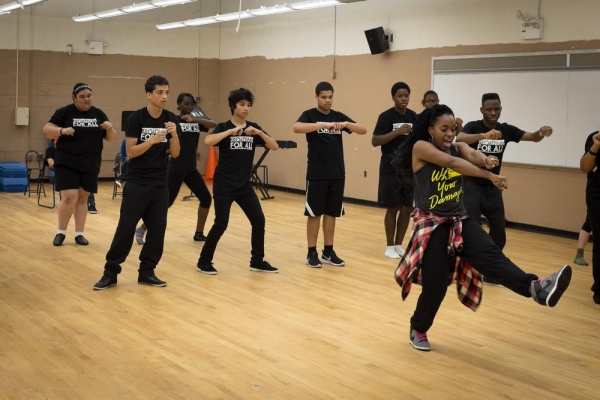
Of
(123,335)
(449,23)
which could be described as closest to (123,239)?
(123,335)

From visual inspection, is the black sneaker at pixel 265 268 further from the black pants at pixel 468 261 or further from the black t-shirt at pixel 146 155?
the black pants at pixel 468 261

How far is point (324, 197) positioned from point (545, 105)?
4.13m

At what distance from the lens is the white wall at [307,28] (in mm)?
10492

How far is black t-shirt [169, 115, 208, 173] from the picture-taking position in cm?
857

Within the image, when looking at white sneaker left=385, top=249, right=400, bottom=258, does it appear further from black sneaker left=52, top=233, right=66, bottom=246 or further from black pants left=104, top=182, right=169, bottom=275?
black sneaker left=52, top=233, right=66, bottom=246

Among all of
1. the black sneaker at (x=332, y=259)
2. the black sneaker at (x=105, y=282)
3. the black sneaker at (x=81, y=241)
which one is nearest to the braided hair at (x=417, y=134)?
the black sneaker at (x=105, y=282)

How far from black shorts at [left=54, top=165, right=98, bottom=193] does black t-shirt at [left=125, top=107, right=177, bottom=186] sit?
2.14m

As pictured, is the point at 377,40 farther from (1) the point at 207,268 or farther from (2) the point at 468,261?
(2) the point at 468,261

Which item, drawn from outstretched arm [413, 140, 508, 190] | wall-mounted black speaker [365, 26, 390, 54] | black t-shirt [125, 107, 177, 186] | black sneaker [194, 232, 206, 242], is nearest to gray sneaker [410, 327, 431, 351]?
outstretched arm [413, 140, 508, 190]

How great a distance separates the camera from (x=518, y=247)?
9172 millimetres

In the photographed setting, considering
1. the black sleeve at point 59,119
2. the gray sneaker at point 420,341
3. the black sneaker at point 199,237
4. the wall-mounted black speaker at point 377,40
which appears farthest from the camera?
the wall-mounted black speaker at point 377,40

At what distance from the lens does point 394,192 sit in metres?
8.02

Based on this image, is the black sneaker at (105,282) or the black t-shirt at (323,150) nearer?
the black sneaker at (105,282)

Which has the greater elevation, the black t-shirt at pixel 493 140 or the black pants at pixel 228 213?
the black t-shirt at pixel 493 140
